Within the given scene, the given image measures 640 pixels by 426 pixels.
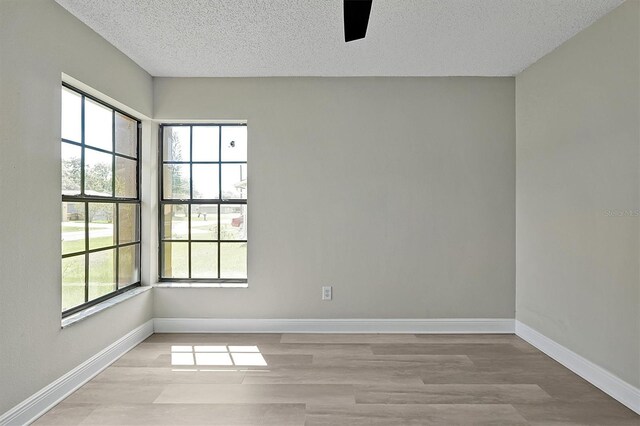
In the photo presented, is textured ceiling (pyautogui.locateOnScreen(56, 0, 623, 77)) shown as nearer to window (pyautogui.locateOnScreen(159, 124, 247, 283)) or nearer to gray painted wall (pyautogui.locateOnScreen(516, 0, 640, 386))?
gray painted wall (pyautogui.locateOnScreen(516, 0, 640, 386))

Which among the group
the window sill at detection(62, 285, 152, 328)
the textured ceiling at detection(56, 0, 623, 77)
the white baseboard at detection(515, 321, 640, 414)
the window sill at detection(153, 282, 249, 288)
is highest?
the textured ceiling at detection(56, 0, 623, 77)

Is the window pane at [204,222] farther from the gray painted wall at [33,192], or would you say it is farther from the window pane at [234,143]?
the gray painted wall at [33,192]

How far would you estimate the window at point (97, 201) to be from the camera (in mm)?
2824

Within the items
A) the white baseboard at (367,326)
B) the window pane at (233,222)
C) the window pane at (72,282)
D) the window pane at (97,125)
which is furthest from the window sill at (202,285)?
the window pane at (97,125)

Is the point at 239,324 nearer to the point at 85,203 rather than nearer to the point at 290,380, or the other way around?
the point at 290,380

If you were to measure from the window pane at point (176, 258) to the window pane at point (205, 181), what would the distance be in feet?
1.78

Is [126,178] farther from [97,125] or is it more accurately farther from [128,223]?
[97,125]

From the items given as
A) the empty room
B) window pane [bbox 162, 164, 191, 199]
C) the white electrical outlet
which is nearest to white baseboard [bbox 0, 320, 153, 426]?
the empty room

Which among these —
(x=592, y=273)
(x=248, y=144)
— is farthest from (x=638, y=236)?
(x=248, y=144)

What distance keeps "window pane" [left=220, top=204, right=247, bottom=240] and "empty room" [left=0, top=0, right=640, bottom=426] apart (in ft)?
0.06

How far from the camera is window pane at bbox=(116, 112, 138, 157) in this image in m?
3.54

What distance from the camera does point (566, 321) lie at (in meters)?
3.15

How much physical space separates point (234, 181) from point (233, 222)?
401 mm

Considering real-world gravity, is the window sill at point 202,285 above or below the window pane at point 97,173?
below
